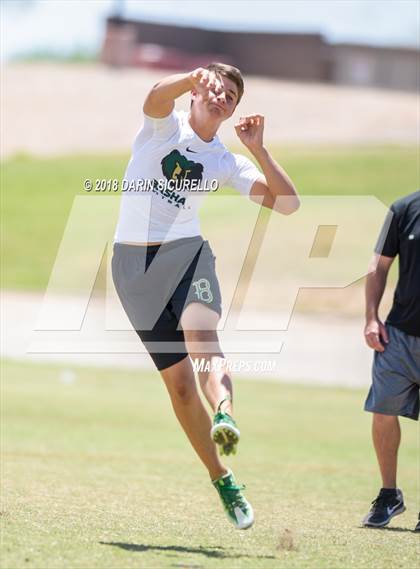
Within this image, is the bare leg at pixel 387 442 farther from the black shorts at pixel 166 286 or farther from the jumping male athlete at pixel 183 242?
the black shorts at pixel 166 286

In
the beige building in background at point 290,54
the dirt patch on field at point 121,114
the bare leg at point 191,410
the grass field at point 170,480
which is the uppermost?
the bare leg at point 191,410

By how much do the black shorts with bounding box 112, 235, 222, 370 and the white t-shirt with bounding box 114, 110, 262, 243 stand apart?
0.30ft

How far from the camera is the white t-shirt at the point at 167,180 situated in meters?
7.12

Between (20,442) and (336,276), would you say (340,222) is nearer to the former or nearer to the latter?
(336,276)

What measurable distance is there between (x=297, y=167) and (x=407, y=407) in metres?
37.5

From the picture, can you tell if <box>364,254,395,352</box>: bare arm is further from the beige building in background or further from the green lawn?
the beige building in background

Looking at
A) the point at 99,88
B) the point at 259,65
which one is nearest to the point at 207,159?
the point at 99,88

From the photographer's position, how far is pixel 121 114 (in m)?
51.1

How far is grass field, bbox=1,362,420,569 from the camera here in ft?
20.9

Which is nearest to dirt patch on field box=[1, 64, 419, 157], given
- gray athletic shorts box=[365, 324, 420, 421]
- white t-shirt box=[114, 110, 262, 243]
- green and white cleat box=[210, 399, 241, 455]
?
gray athletic shorts box=[365, 324, 420, 421]

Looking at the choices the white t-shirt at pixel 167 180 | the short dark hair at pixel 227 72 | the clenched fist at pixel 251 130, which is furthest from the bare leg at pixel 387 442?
the short dark hair at pixel 227 72

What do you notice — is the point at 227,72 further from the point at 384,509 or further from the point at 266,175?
the point at 384,509

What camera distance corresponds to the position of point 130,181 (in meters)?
7.13

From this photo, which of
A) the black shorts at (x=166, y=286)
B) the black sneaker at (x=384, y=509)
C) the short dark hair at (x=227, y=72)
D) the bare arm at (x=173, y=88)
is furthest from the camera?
the black sneaker at (x=384, y=509)
